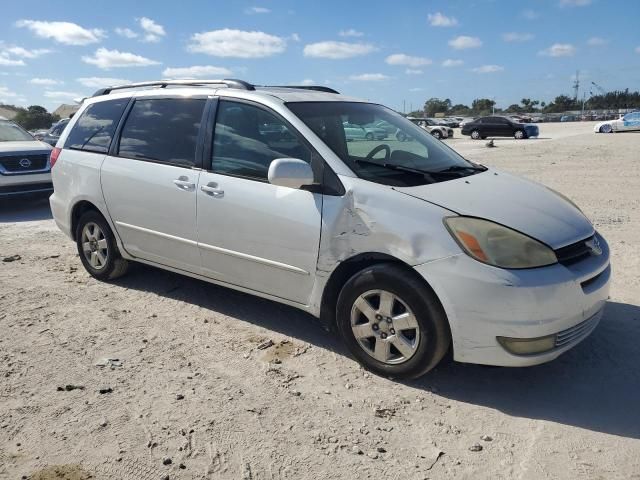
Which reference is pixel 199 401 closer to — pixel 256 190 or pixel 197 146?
pixel 256 190

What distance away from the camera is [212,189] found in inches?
160

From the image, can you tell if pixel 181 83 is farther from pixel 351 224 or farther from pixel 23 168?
pixel 23 168

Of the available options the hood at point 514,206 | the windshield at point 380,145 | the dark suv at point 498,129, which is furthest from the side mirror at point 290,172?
the dark suv at point 498,129

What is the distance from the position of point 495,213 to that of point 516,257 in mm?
331

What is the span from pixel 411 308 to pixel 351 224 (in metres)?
0.64

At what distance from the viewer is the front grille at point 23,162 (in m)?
9.58

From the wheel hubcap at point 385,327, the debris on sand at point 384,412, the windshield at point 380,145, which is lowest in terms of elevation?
the debris on sand at point 384,412

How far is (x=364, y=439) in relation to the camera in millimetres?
2875

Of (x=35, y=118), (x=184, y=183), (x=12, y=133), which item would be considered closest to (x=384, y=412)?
(x=184, y=183)

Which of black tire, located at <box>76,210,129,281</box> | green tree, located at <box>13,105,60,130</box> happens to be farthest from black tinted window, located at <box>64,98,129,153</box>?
green tree, located at <box>13,105,60,130</box>

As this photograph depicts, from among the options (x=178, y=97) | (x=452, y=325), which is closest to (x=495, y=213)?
(x=452, y=325)

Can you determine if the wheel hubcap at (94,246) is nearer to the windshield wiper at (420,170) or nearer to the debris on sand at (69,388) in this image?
the debris on sand at (69,388)

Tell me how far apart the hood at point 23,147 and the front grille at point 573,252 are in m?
9.50

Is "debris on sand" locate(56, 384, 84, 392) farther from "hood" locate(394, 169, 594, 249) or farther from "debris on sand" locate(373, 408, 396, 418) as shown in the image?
"hood" locate(394, 169, 594, 249)
